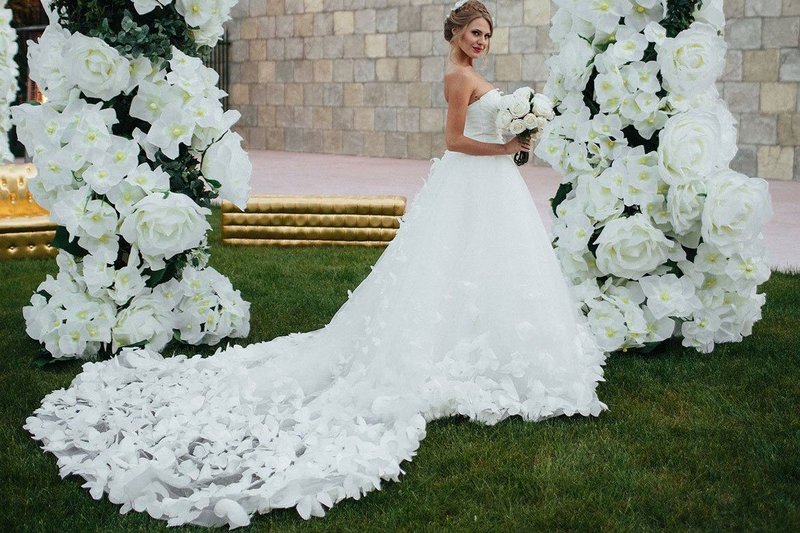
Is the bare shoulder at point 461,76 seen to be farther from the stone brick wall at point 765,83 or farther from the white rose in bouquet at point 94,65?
the stone brick wall at point 765,83

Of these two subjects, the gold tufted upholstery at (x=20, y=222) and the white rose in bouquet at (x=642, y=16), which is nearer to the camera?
the white rose in bouquet at (x=642, y=16)

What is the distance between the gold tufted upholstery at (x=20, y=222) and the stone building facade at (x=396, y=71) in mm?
8045

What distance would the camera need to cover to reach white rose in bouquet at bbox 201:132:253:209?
4.68 meters

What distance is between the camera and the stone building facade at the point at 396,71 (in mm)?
11391

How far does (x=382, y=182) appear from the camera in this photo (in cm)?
1238

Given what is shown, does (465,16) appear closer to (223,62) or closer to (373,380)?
(373,380)

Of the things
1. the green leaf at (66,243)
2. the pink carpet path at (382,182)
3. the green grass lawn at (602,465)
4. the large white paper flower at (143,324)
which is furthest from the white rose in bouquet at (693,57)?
the green leaf at (66,243)

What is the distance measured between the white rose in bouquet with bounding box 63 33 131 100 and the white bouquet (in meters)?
1.80

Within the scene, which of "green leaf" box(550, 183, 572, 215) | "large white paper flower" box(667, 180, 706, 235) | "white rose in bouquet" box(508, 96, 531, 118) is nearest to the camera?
"white rose in bouquet" box(508, 96, 531, 118)

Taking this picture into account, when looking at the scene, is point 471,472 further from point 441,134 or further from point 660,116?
point 441,134

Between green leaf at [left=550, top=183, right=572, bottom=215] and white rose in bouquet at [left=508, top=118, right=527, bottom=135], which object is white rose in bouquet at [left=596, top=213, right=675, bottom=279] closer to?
green leaf at [left=550, top=183, right=572, bottom=215]

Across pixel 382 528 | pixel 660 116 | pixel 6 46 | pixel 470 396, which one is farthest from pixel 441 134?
pixel 382 528

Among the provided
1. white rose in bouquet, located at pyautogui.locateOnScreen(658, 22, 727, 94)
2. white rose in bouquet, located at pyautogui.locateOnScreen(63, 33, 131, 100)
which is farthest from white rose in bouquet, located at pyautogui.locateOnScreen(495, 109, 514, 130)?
white rose in bouquet, located at pyautogui.locateOnScreen(63, 33, 131, 100)

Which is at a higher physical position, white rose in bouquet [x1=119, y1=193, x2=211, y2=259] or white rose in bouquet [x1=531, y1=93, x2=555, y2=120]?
white rose in bouquet [x1=531, y1=93, x2=555, y2=120]
